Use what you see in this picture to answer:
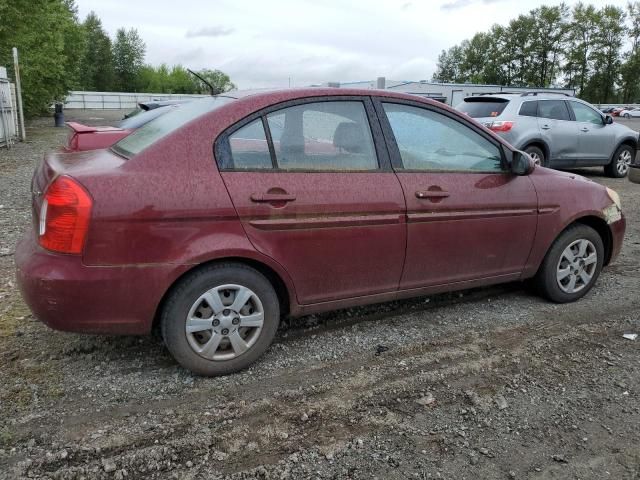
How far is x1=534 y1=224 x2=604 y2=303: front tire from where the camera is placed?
14.5 ft

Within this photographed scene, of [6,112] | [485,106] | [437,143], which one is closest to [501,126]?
[485,106]

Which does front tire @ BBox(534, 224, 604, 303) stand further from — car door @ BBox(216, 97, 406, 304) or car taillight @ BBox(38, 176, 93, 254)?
car taillight @ BBox(38, 176, 93, 254)

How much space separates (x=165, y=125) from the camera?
3.43 m

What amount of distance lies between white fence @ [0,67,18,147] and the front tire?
1601 cm

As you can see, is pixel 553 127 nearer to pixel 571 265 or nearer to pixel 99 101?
pixel 571 265

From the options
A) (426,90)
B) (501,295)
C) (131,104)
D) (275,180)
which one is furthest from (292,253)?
(131,104)

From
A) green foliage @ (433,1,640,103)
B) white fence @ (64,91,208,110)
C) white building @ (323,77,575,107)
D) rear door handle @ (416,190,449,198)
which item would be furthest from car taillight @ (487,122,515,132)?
green foliage @ (433,1,640,103)

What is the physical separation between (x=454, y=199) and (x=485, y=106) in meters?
7.62

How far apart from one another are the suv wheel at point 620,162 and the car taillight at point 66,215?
38.4ft

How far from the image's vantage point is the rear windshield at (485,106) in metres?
10.5

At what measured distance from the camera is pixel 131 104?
57656 mm

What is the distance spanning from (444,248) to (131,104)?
59.3 meters

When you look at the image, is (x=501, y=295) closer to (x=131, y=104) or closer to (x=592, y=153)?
(x=592, y=153)

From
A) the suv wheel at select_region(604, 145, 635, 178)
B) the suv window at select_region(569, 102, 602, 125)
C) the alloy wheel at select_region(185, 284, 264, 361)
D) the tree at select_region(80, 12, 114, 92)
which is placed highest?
Result: the tree at select_region(80, 12, 114, 92)
